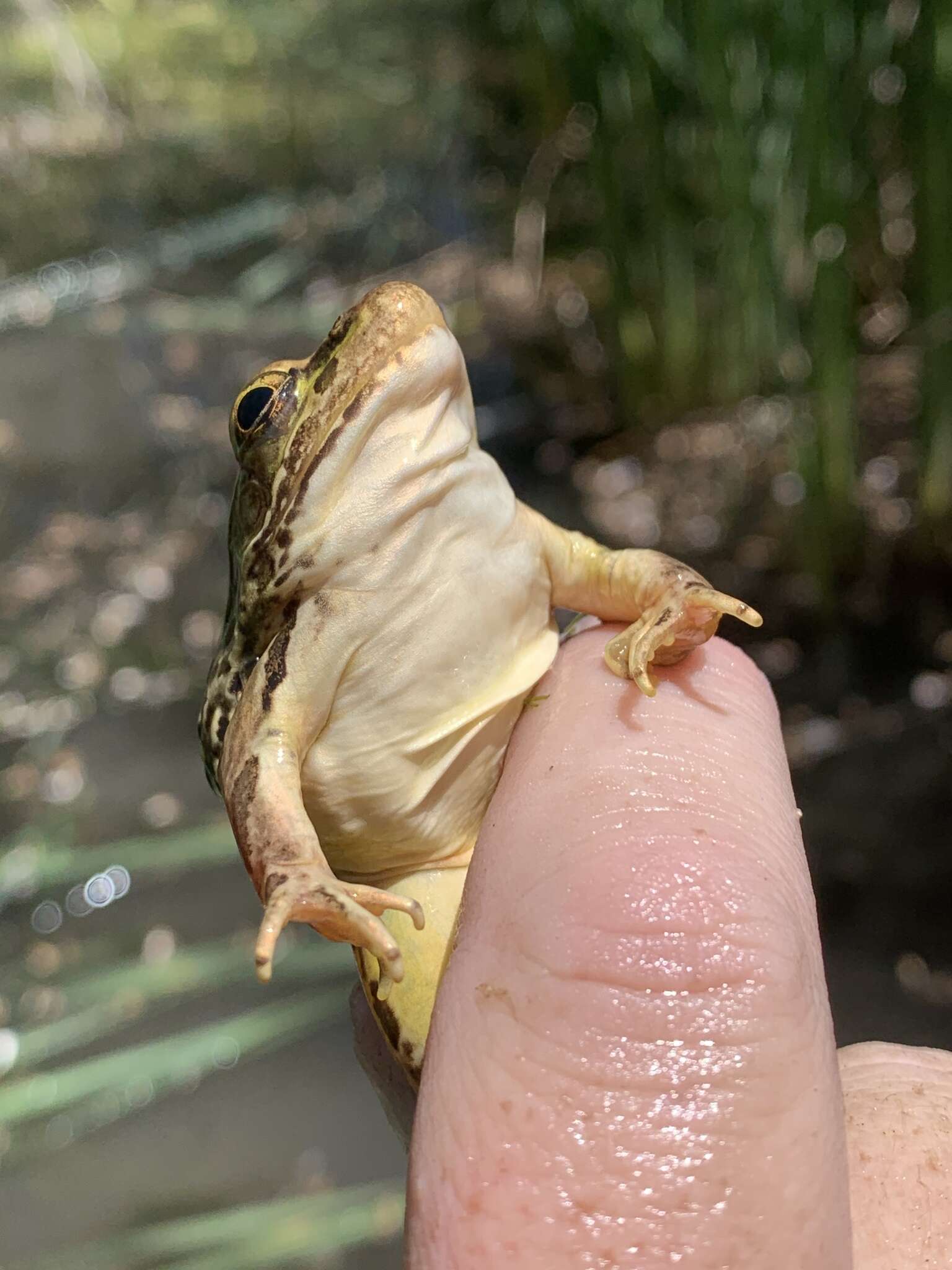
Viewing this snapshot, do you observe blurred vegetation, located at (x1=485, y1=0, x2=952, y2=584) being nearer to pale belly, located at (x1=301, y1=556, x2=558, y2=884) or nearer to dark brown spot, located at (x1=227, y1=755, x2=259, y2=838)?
pale belly, located at (x1=301, y1=556, x2=558, y2=884)

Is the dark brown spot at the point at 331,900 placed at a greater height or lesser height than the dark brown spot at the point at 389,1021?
greater

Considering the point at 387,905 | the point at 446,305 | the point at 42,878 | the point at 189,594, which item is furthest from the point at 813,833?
the point at 446,305

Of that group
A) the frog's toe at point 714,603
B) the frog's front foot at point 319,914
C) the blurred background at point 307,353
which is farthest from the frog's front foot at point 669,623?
the blurred background at point 307,353

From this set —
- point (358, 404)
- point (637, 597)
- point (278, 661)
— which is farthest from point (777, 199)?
point (278, 661)

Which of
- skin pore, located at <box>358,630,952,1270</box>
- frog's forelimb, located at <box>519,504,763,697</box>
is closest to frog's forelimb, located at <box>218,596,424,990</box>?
skin pore, located at <box>358,630,952,1270</box>

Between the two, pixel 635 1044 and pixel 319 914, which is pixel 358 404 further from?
pixel 635 1044

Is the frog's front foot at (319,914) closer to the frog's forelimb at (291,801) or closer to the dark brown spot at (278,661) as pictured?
the frog's forelimb at (291,801)

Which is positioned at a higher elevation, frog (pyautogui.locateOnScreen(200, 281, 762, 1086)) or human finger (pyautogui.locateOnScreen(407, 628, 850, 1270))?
frog (pyautogui.locateOnScreen(200, 281, 762, 1086))
